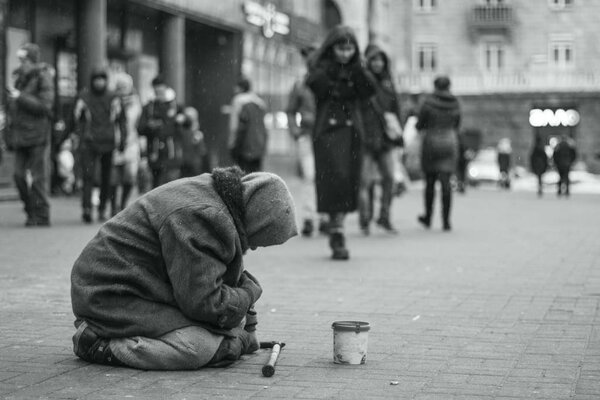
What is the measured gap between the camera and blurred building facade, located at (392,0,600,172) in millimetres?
57062

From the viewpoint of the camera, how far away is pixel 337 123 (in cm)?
1091

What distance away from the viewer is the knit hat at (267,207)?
5352 mm

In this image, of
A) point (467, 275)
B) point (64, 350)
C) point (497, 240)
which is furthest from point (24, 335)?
point (497, 240)

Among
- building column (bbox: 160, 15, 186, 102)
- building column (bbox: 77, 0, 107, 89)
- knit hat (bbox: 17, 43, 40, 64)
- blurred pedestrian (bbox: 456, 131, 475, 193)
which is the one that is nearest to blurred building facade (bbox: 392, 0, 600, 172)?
blurred pedestrian (bbox: 456, 131, 475, 193)

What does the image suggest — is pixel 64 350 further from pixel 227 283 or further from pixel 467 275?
pixel 467 275

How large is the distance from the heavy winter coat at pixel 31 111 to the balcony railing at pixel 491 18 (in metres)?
46.5

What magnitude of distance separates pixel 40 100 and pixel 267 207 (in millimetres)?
9180

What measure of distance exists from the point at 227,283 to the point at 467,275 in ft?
14.9

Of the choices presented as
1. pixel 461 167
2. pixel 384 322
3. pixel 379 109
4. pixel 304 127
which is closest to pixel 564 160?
pixel 461 167

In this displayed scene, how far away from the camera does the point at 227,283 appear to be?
548cm

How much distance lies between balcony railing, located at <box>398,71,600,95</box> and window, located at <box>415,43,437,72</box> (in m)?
1.40

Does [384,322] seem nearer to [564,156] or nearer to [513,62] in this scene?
[564,156]

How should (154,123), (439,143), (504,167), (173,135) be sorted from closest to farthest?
(439,143), (154,123), (173,135), (504,167)

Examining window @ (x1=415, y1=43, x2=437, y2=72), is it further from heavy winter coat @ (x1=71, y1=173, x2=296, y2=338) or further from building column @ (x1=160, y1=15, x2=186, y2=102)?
heavy winter coat @ (x1=71, y1=173, x2=296, y2=338)
